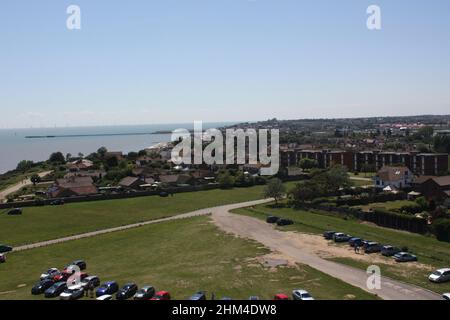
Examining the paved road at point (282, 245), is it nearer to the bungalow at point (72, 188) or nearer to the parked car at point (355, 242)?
the parked car at point (355, 242)

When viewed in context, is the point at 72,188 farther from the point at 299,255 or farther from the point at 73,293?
the point at 73,293

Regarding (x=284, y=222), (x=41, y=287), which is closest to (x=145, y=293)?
(x=41, y=287)

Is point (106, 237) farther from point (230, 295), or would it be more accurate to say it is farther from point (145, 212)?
point (230, 295)

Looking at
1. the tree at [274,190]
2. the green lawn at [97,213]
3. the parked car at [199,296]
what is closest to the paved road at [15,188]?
the green lawn at [97,213]

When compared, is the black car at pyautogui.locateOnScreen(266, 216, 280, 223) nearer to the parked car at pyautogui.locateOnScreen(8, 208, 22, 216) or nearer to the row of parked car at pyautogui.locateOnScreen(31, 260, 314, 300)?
the row of parked car at pyautogui.locateOnScreen(31, 260, 314, 300)

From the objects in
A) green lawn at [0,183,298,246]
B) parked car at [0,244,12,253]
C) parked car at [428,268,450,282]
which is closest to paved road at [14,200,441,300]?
parked car at [0,244,12,253]

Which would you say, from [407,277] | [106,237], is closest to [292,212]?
[106,237]
